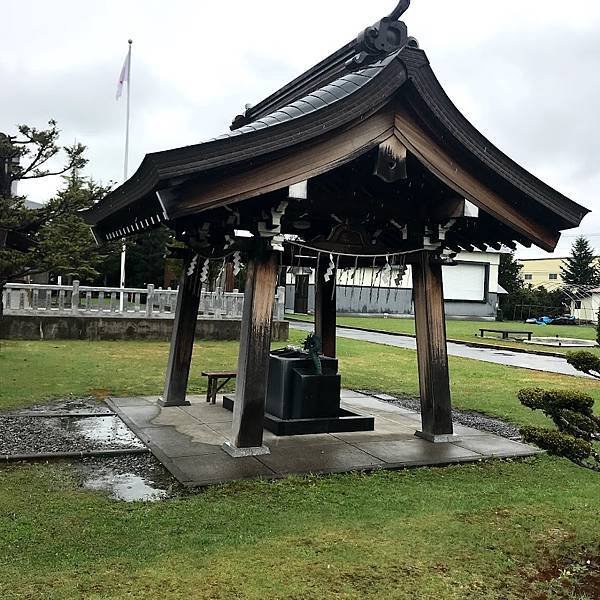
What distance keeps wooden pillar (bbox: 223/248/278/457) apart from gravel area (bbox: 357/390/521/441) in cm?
415

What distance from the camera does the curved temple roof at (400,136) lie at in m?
6.20

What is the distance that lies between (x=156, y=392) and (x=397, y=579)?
27.4 feet

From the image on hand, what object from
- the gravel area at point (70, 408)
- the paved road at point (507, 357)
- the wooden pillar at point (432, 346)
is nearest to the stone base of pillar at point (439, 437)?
the wooden pillar at point (432, 346)

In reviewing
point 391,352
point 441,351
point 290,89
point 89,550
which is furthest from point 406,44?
point 391,352

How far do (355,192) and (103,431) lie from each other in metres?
4.93

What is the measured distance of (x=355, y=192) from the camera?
836cm

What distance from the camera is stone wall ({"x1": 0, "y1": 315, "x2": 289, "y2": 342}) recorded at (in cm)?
1988

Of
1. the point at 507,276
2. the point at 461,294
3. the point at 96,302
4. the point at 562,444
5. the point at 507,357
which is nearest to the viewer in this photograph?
the point at 562,444

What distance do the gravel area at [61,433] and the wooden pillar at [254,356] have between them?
4.96 ft

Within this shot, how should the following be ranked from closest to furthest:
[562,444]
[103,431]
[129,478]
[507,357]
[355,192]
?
[562,444] < [129,478] < [355,192] < [103,431] < [507,357]

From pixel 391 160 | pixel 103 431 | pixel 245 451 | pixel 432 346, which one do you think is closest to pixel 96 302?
pixel 103 431

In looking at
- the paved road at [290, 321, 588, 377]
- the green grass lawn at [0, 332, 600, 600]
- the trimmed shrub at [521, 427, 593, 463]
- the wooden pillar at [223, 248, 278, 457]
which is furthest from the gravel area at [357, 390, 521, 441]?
the paved road at [290, 321, 588, 377]

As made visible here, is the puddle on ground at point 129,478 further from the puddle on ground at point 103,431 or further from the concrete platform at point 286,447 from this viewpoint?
the puddle on ground at point 103,431

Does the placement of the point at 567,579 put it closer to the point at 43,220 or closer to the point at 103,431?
the point at 103,431
